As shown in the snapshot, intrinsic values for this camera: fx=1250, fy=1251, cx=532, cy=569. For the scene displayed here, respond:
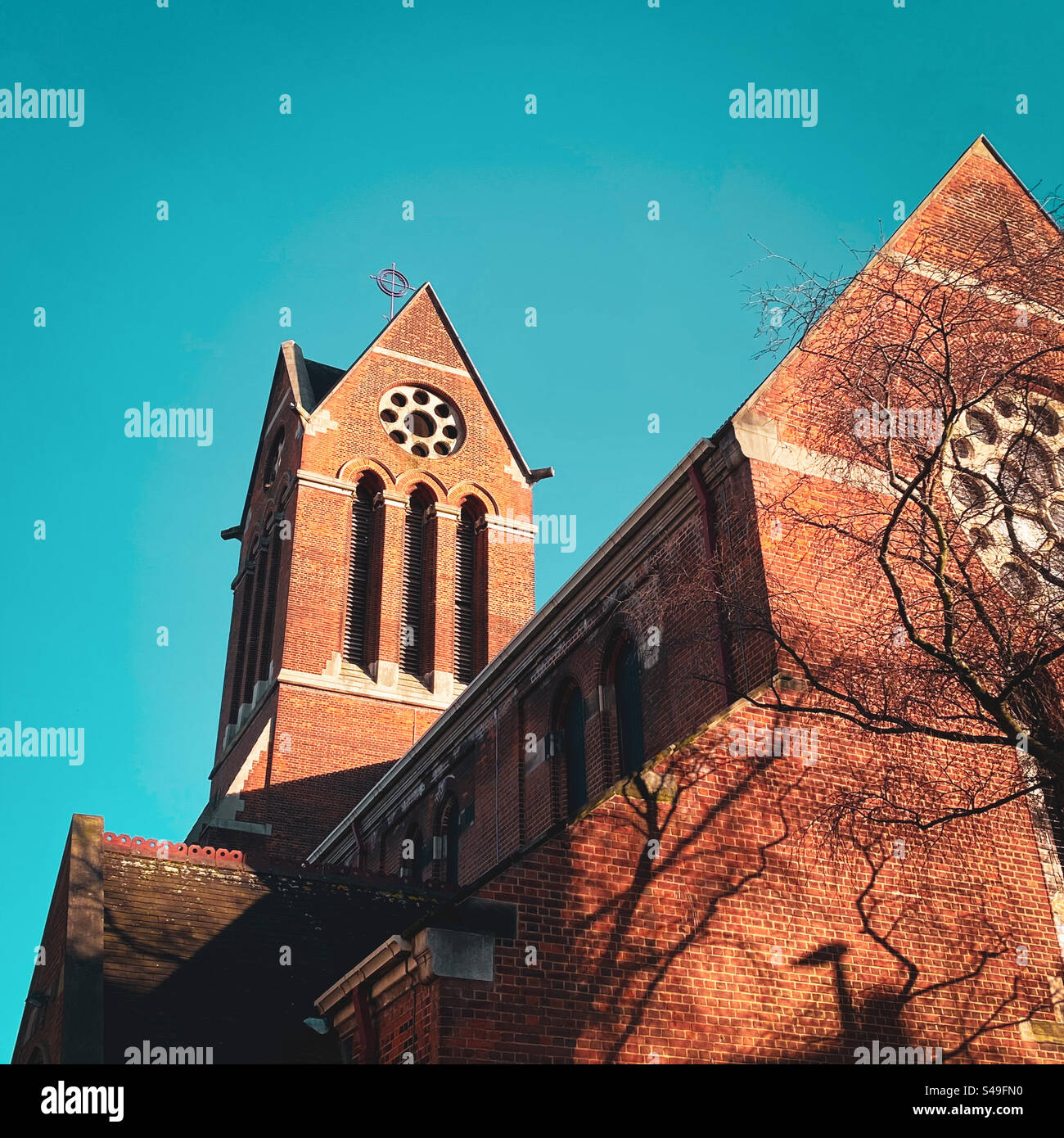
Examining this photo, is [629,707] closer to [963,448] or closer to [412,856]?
[963,448]

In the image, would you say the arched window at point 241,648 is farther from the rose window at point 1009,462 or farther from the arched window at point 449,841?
the rose window at point 1009,462

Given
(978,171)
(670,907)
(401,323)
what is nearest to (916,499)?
(670,907)

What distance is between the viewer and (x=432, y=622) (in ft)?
110

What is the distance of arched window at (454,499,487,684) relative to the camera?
33.6m

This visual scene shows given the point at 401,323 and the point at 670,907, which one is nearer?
the point at 670,907

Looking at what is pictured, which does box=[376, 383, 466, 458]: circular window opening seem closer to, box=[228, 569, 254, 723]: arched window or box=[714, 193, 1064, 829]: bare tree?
box=[228, 569, 254, 723]: arched window

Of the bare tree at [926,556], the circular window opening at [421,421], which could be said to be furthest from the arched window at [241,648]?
the bare tree at [926,556]

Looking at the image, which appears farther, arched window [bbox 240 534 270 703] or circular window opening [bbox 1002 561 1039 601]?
arched window [bbox 240 534 270 703]

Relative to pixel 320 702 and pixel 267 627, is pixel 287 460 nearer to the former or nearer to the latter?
pixel 267 627

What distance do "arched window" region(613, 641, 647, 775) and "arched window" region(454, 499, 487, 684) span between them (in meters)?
15.9

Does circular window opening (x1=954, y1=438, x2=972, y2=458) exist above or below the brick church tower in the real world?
below

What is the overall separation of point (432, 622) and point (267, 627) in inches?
179

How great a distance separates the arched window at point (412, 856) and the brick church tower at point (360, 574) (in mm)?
5121

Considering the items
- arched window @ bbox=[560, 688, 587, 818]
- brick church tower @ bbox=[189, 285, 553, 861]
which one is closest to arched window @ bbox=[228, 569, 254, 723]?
brick church tower @ bbox=[189, 285, 553, 861]
